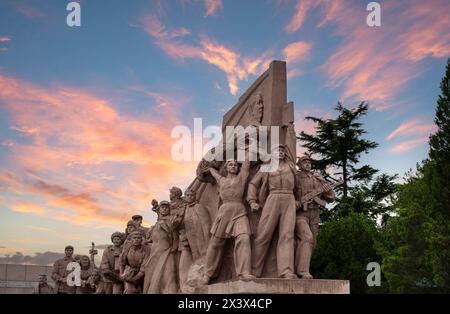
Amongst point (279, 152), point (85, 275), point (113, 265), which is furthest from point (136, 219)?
point (279, 152)

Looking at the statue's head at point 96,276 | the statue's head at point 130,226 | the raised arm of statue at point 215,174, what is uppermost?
the raised arm of statue at point 215,174

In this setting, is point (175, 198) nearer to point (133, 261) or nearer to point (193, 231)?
point (193, 231)

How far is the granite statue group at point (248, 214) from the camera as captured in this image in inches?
421

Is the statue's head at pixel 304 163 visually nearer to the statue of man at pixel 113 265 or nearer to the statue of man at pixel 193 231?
the statue of man at pixel 193 231

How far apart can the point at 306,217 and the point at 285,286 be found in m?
1.55

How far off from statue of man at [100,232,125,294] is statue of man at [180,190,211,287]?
379cm

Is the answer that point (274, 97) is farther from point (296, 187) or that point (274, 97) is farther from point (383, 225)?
point (383, 225)

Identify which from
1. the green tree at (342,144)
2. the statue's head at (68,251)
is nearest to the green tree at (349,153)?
→ the green tree at (342,144)

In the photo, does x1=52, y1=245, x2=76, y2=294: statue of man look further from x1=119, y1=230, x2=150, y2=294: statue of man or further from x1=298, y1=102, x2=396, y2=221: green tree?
x1=298, y1=102, x2=396, y2=221: green tree

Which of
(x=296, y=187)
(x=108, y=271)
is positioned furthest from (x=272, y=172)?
(x=108, y=271)

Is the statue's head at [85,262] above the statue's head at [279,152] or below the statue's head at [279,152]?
below

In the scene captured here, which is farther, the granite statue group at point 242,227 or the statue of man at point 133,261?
the statue of man at point 133,261

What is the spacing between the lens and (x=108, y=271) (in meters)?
16.2

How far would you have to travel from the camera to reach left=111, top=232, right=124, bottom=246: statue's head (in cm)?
1708
